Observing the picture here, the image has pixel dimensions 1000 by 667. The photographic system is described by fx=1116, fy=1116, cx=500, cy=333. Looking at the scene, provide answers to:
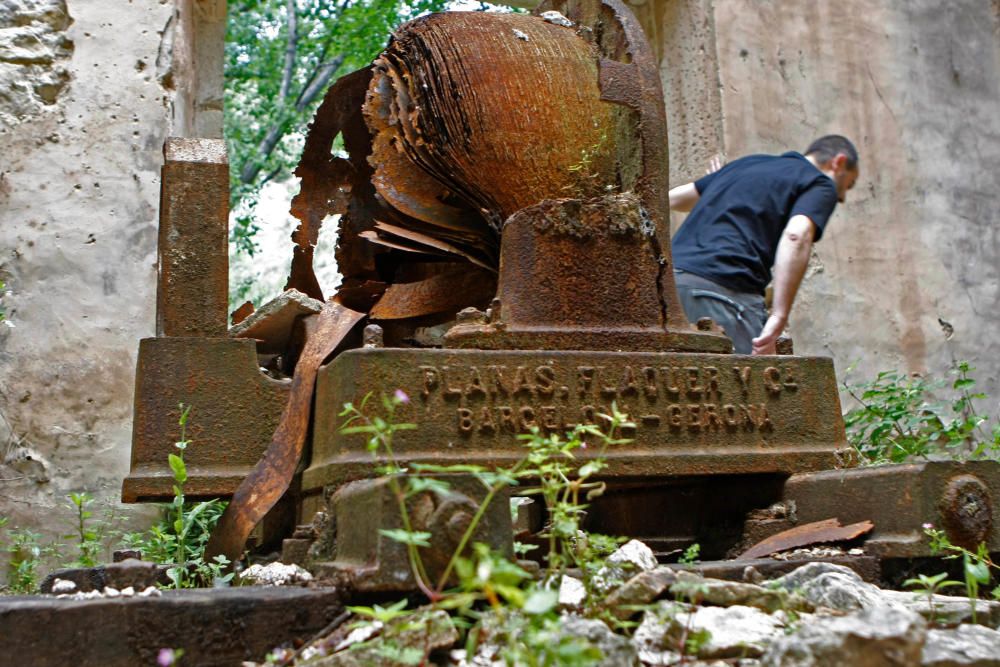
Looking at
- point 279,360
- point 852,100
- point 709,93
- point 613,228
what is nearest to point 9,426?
point 279,360

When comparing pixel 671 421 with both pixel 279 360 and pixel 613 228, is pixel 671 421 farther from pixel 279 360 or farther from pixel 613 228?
pixel 279 360

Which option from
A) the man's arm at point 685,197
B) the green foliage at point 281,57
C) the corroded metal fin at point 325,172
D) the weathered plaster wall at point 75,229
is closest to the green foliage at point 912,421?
the man's arm at point 685,197

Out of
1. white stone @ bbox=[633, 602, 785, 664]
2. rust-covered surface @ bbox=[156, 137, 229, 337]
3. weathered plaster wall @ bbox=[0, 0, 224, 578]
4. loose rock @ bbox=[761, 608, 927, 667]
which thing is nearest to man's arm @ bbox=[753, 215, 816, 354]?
rust-covered surface @ bbox=[156, 137, 229, 337]

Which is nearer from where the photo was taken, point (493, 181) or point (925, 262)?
point (493, 181)

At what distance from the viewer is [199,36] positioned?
17.8 feet

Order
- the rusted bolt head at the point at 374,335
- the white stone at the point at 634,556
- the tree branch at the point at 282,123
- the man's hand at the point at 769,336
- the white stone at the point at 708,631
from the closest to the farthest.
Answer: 1. the white stone at the point at 708,631
2. the white stone at the point at 634,556
3. the rusted bolt head at the point at 374,335
4. the man's hand at the point at 769,336
5. the tree branch at the point at 282,123

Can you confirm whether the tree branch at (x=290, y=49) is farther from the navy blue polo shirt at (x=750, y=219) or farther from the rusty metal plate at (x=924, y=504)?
the rusty metal plate at (x=924, y=504)

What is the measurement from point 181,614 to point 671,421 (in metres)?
1.19

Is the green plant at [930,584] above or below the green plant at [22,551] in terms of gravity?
above

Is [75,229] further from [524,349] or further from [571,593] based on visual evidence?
[571,593]

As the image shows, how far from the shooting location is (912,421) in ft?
16.9

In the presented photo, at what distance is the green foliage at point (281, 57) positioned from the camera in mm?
11461

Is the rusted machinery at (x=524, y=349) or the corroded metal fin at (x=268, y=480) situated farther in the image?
the corroded metal fin at (x=268, y=480)

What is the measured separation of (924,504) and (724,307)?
1.69 metres
